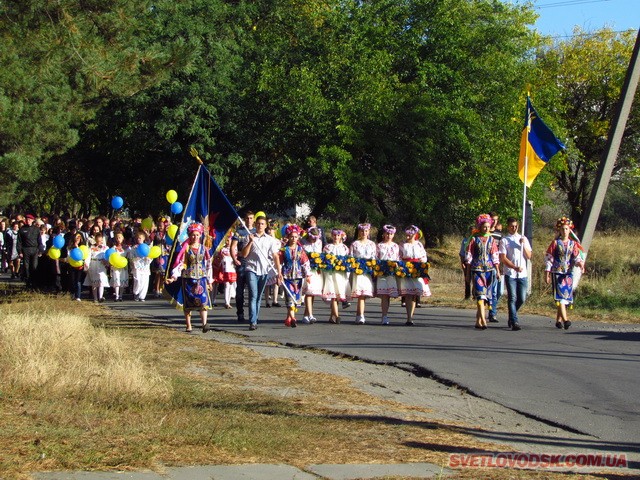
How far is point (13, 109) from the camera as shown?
18.8 m

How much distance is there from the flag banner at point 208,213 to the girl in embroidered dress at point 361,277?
8.19 feet

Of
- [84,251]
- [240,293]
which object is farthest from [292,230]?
[84,251]

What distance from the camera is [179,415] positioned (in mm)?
8531

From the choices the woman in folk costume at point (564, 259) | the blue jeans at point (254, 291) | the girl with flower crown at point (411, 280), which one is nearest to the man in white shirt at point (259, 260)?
the blue jeans at point (254, 291)

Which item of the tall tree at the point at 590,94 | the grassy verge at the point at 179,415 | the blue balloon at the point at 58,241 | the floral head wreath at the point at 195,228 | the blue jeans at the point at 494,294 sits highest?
the tall tree at the point at 590,94

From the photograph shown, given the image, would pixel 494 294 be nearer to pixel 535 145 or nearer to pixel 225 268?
pixel 535 145

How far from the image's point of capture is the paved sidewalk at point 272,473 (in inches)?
258

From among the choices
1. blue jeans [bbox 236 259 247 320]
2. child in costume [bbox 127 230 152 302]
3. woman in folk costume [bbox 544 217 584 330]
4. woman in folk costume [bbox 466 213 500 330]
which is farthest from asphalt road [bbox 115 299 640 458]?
child in costume [bbox 127 230 152 302]

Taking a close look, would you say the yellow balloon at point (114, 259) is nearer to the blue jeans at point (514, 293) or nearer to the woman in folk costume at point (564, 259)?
the blue jeans at point (514, 293)

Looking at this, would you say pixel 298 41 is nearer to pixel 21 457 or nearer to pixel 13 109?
pixel 13 109

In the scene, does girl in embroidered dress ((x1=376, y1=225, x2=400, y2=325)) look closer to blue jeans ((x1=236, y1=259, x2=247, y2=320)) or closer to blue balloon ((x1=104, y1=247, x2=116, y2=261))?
blue jeans ((x1=236, y1=259, x2=247, y2=320))

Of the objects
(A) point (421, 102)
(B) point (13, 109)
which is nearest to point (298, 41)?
(A) point (421, 102)

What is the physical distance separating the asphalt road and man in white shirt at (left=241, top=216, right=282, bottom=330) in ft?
2.34

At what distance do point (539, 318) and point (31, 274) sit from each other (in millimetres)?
14099
